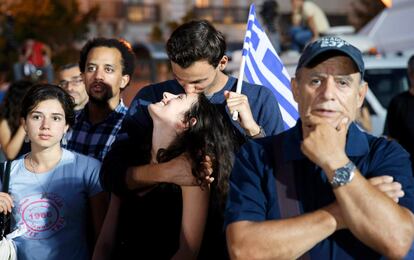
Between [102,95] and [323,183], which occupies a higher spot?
[102,95]

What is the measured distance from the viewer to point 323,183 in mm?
2838

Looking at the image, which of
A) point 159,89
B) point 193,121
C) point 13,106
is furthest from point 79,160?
point 13,106

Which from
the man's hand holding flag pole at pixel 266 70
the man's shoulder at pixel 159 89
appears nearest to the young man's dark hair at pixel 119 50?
the man's hand holding flag pole at pixel 266 70

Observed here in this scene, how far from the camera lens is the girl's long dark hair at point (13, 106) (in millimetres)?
7143

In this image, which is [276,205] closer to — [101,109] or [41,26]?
[101,109]

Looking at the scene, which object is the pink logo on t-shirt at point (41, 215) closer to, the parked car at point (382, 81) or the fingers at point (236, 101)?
the fingers at point (236, 101)

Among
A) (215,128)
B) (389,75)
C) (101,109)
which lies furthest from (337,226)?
(389,75)

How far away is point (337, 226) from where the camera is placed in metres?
2.72

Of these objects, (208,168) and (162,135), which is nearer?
(208,168)

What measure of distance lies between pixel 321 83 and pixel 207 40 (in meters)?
1.16

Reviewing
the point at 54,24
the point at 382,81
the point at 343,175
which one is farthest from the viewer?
the point at 54,24

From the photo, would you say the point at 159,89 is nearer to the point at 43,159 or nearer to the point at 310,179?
the point at 43,159

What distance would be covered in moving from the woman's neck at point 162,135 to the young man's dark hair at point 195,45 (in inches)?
17.2

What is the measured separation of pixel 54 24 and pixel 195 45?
31.3 metres
